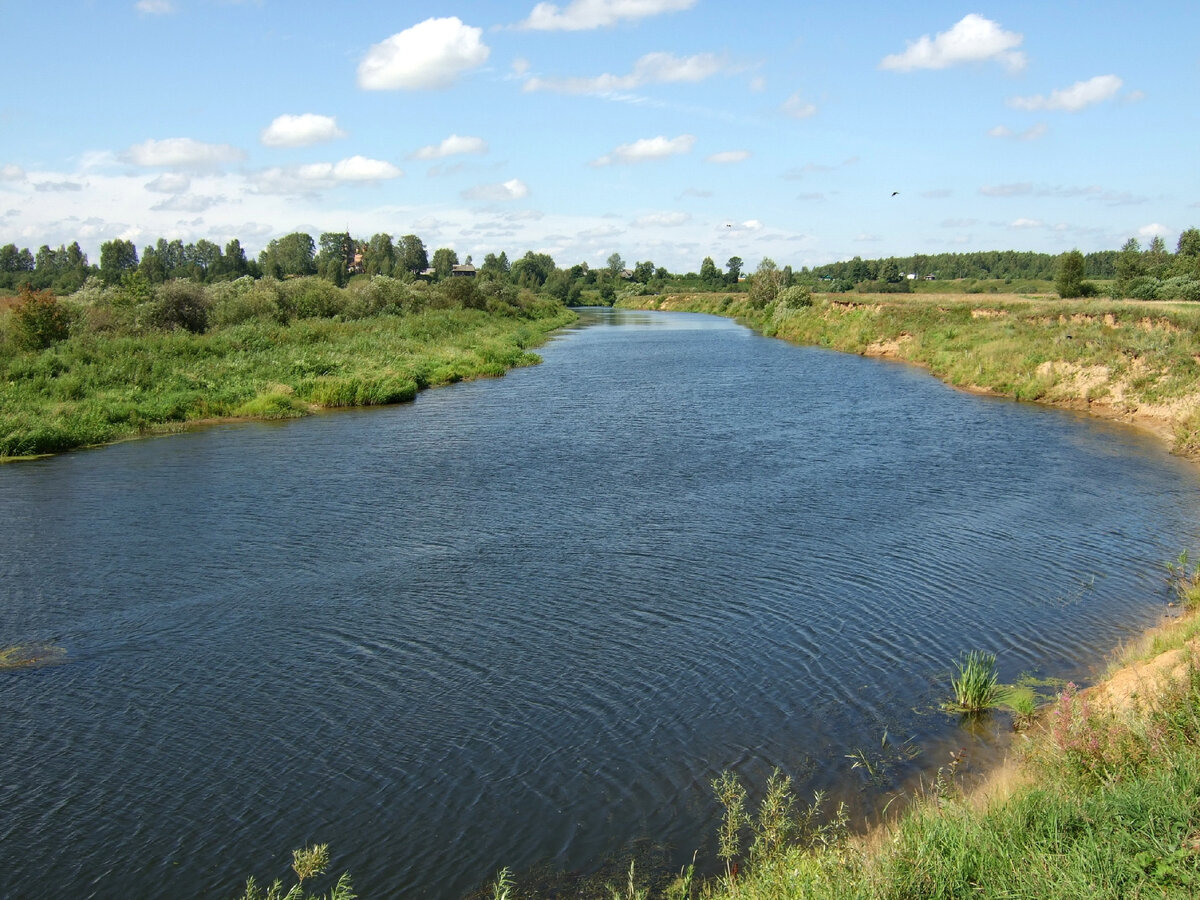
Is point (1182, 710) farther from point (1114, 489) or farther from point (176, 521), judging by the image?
point (176, 521)

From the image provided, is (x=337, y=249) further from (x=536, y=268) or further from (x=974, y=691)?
(x=974, y=691)

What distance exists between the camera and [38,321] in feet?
113

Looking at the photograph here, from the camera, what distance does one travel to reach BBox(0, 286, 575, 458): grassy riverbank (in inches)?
1113

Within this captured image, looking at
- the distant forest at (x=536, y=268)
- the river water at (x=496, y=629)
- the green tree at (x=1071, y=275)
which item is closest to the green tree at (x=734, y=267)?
the distant forest at (x=536, y=268)

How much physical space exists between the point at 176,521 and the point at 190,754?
9.79 metres

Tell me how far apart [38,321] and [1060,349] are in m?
42.0

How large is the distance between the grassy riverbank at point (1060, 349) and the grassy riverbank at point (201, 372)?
76.9 feet

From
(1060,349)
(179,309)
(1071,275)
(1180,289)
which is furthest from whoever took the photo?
(1071,275)

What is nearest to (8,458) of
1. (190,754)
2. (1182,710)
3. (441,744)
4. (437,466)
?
(437,466)

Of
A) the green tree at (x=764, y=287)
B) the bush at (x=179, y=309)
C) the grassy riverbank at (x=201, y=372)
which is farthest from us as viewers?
the green tree at (x=764, y=287)

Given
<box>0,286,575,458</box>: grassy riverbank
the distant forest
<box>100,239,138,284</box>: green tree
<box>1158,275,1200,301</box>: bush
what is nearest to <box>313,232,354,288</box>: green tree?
the distant forest

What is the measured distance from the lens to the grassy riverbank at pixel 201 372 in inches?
1113

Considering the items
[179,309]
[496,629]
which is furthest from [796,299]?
[496,629]

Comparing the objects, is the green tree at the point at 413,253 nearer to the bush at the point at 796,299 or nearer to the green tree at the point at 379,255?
the green tree at the point at 379,255
